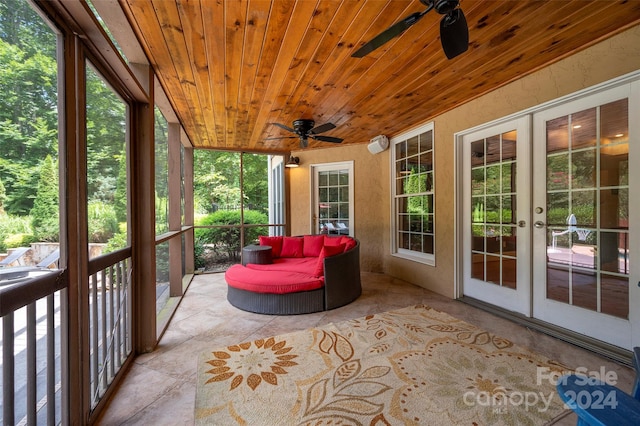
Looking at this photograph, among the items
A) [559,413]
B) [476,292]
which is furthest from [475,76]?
[559,413]

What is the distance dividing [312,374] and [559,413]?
5.10ft

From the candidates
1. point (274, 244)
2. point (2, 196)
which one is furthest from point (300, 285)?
point (2, 196)

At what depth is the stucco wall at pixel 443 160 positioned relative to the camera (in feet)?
7.30

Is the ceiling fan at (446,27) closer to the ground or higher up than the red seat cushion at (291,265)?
higher up

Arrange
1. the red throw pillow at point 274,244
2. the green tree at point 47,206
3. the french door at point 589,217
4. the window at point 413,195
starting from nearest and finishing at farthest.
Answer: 1. the green tree at point 47,206
2. the french door at point 589,217
3. the window at point 413,195
4. the red throw pillow at point 274,244

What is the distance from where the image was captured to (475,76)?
2.75 metres

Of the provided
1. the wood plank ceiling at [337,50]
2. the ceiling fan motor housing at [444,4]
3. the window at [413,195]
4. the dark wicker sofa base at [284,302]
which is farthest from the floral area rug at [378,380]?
the wood plank ceiling at [337,50]

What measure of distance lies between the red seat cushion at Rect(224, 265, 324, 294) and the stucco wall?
1931mm

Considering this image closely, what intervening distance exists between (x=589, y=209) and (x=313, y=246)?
348 centimetres

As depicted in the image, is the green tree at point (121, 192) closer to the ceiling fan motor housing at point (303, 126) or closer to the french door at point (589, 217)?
the ceiling fan motor housing at point (303, 126)

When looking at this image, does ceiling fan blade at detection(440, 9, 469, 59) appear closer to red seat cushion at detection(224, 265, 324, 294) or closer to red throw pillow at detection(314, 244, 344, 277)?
red throw pillow at detection(314, 244, 344, 277)

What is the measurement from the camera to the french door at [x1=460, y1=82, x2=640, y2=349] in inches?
86.1

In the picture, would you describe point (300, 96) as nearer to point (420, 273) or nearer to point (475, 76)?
point (475, 76)

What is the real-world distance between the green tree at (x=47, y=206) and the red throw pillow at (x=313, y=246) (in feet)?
11.7
